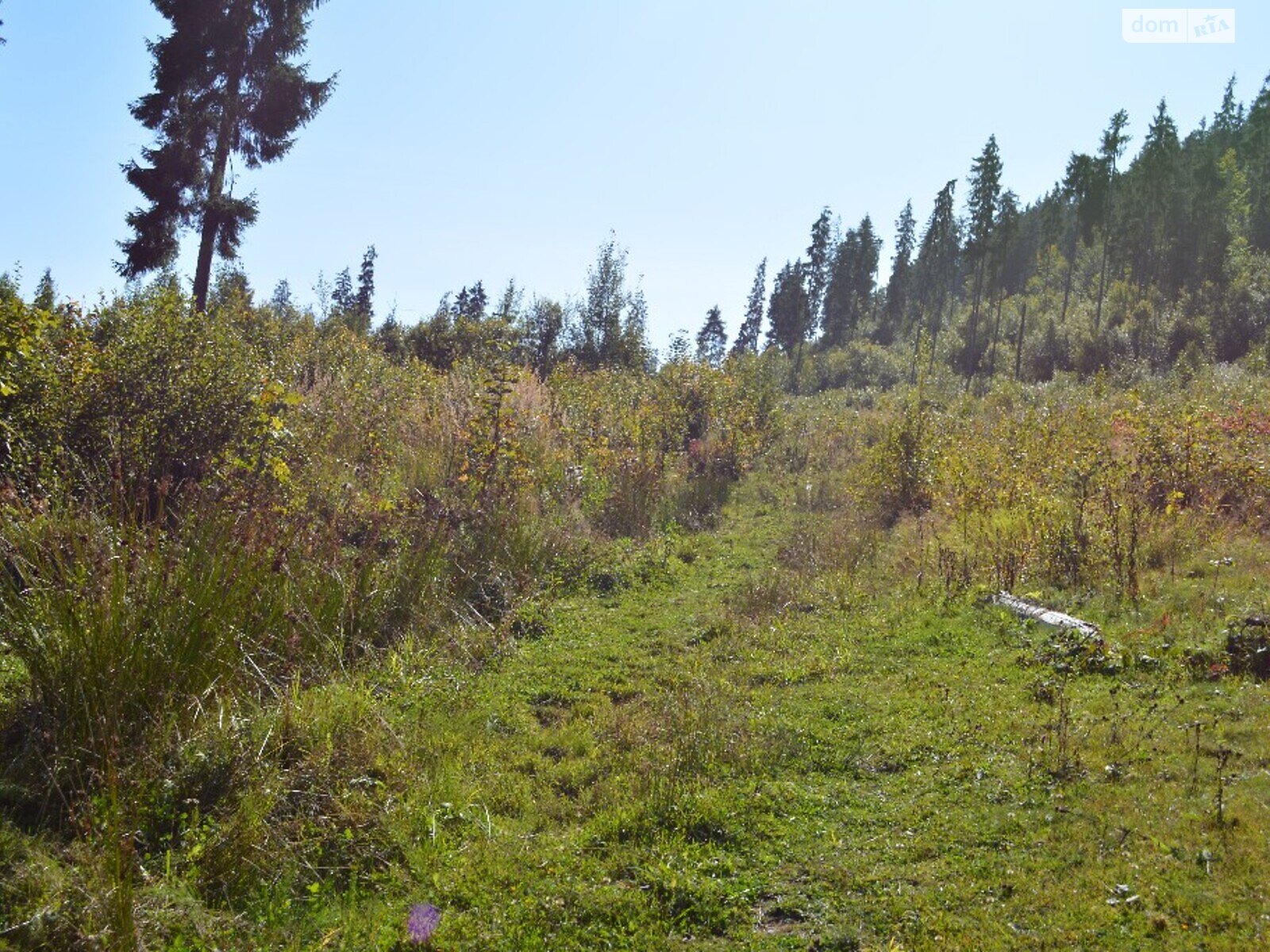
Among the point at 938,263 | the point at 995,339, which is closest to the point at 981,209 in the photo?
the point at 995,339

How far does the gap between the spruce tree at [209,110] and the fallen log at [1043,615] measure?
48.2 ft

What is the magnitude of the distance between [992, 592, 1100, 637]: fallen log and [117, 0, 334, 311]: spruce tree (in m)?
14.7

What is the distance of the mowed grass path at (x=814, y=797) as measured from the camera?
3070 millimetres

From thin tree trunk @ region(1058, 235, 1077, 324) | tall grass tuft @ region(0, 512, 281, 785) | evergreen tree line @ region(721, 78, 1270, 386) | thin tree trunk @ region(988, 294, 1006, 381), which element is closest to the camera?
tall grass tuft @ region(0, 512, 281, 785)

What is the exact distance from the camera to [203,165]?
1650 centimetres

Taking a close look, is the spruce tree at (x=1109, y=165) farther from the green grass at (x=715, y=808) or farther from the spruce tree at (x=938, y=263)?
the green grass at (x=715, y=808)

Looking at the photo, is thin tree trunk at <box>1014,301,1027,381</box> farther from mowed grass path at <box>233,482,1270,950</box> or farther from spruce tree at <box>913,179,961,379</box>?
mowed grass path at <box>233,482,1270,950</box>

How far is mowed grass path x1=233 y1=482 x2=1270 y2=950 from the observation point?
3070mm

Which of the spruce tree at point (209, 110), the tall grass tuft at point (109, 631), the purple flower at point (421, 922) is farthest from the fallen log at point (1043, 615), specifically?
the spruce tree at point (209, 110)

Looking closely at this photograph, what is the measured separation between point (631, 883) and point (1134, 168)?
5866cm

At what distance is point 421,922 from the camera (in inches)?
122

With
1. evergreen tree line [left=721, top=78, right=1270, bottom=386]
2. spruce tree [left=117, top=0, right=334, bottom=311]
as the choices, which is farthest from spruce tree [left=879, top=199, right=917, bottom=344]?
spruce tree [left=117, top=0, right=334, bottom=311]

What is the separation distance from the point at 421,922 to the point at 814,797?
2.04m

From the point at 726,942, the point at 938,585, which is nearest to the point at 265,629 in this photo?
the point at 726,942
